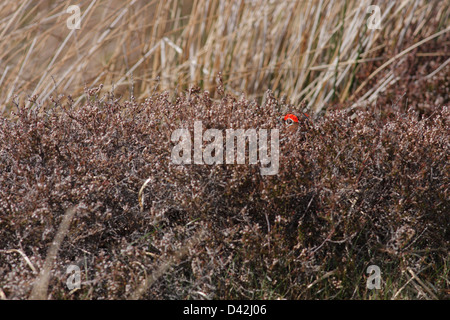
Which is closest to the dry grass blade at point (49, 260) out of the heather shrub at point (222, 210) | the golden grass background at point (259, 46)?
the heather shrub at point (222, 210)

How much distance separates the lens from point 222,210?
2332 mm

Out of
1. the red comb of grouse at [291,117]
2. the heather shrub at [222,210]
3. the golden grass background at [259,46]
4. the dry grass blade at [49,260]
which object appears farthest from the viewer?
the golden grass background at [259,46]

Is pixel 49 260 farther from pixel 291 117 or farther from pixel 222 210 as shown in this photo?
pixel 291 117

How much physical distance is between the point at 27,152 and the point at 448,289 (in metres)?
1.99

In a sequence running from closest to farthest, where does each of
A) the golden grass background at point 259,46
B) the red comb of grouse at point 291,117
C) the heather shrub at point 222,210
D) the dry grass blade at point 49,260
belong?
the dry grass blade at point 49,260 → the heather shrub at point 222,210 → the red comb of grouse at point 291,117 → the golden grass background at point 259,46

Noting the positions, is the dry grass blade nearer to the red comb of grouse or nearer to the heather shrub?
the heather shrub

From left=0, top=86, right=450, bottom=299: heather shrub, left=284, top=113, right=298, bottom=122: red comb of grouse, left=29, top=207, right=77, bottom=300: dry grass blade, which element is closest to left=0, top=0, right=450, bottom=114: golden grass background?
left=284, top=113, right=298, bottom=122: red comb of grouse

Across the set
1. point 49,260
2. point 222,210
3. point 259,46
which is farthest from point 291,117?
point 259,46

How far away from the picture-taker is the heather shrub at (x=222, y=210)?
214 centimetres

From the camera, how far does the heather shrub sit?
2.14 metres

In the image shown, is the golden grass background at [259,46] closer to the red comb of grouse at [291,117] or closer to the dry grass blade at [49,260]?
the red comb of grouse at [291,117]

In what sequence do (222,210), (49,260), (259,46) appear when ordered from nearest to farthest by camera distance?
(49,260) < (222,210) < (259,46)
